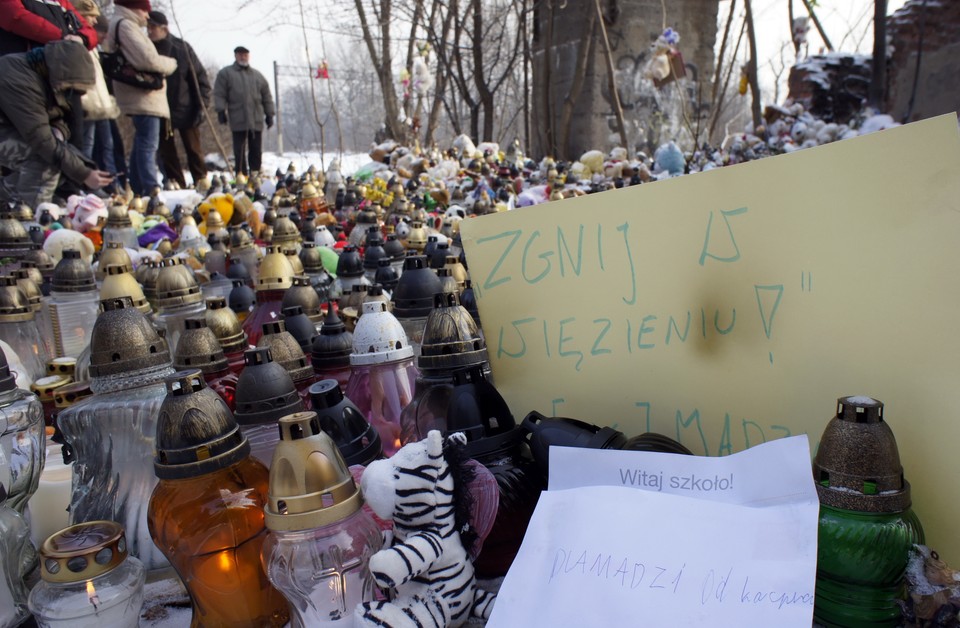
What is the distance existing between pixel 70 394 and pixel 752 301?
3.11 feet

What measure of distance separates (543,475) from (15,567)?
0.60 meters

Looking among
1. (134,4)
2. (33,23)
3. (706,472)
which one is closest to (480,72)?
(134,4)

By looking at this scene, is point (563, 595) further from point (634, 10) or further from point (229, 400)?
point (634, 10)

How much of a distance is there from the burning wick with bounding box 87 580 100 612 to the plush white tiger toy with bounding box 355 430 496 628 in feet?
0.79

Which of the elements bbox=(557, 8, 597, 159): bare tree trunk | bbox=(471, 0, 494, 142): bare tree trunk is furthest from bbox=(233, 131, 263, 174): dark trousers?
bbox=(557, 8, 597, 159): bare tree trunk

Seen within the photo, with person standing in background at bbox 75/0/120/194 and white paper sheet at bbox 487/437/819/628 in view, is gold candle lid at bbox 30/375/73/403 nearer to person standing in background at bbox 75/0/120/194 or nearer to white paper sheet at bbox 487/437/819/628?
white paper sheet at bbox 487/437/819/628

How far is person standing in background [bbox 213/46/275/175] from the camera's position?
6121 millimetres

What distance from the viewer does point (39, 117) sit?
10.3ft

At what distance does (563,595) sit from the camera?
1.96 feet

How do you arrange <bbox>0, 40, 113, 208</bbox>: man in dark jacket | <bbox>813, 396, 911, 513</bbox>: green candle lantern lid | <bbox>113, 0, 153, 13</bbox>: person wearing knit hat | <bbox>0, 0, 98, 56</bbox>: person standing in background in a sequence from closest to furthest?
<bbox>813, 396, 911, 513</bbox>: green candle lantern lid → <bbox>0, 40, 113, 208</bbox>: man in dark jacket → <bbox>0, 0, 98, 56</bbox>: person standing in background → <bbox>113, 0, 153, 13</bbox>: person wearing knit hat

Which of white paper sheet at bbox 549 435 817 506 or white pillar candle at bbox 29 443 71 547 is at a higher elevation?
white paper sheet at bbox 549 435 817 506

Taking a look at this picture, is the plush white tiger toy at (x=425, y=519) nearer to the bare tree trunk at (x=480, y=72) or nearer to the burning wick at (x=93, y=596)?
the burning wick at (x=93, y=596)

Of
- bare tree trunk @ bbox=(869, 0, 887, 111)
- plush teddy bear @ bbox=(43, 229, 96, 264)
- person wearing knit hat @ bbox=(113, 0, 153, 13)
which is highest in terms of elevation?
person wearing knit hat @ bbox=(113, 0, 153, 13)

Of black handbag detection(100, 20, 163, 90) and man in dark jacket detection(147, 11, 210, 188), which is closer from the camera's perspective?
black handbag detection(100, 20, 163, 90)
